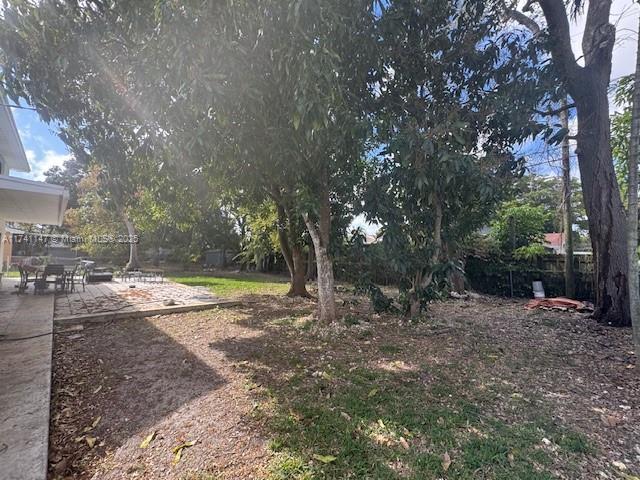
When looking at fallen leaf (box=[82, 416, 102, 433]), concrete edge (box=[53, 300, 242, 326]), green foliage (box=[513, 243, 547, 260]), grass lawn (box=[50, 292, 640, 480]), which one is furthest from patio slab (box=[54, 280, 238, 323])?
green foliage (box=[513, 243, 547, 260])

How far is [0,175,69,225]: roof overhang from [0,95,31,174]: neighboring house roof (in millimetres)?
1757

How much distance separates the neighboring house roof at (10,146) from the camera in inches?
300

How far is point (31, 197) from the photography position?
21.8 feet

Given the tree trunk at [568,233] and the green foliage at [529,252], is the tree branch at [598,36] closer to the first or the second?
the tree trunk at [568,233]

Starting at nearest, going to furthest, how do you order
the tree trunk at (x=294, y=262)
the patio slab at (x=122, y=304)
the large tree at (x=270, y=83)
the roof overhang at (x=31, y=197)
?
the large tree at (x=270, y=83) < the roof overhang at (x=31, y=197) < the patio slab at (x=122, y=304) < the tree trunk at (x=294, y=262)

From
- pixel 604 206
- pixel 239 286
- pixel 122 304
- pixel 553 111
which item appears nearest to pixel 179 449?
pixel 122 304

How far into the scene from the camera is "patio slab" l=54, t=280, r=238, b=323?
6.04 meters

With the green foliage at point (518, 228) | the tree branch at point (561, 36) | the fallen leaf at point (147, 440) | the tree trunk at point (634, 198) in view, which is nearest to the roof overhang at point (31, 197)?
the fallen leaf at point (147, 440)

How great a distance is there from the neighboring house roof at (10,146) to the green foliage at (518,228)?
13.1m

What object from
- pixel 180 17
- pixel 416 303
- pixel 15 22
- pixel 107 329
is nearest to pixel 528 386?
pixel 416 303

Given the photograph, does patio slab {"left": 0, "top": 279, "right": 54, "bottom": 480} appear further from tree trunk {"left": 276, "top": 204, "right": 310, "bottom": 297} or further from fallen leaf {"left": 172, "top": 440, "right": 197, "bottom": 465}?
tree trunk {"left": 276, "top": 204, "right": 310, "bottom": 297}

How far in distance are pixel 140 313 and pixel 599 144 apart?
9.08 meters

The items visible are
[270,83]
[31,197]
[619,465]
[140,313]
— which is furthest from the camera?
[31,197]

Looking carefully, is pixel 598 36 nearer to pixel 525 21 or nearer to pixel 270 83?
pixel 525 21
